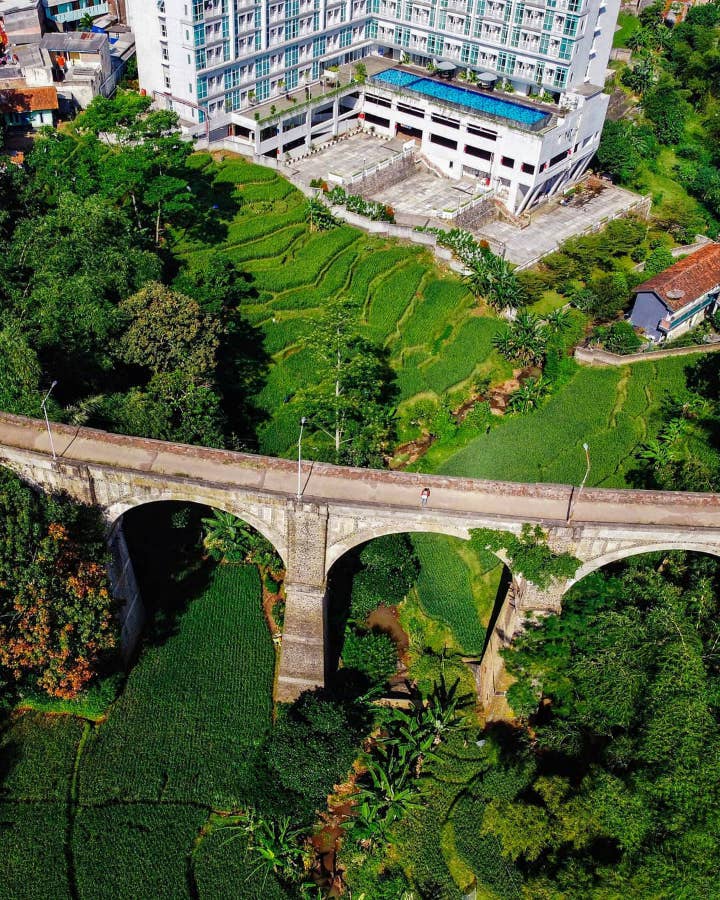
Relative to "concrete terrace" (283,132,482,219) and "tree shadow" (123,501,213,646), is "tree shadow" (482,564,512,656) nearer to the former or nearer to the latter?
"tree shadow" (123,501,213,646)

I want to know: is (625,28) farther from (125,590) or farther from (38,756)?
(38,756)

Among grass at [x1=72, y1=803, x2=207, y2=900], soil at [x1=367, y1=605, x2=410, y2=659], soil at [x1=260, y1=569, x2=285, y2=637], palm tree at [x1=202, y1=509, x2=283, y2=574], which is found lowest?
soil at [x1=367, y1=605, x2=410, y2=659]

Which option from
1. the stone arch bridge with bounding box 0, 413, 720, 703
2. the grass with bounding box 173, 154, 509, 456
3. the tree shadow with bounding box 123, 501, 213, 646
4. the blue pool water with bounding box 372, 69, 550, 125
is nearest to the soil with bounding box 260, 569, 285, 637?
the tree shadow with bounding box 123, 501, 213, 646

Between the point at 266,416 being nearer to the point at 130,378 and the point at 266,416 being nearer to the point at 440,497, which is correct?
the point at 130,378

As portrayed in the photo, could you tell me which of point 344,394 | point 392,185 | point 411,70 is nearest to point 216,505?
point 344,394

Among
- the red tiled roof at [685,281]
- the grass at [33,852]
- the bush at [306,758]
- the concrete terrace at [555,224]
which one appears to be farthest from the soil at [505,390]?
the grass at [33,852]

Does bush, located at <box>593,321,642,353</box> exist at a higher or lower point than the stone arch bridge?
lower

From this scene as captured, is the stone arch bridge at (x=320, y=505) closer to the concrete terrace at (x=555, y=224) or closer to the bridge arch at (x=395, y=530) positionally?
the bridge arch at (x=395, y=530)
